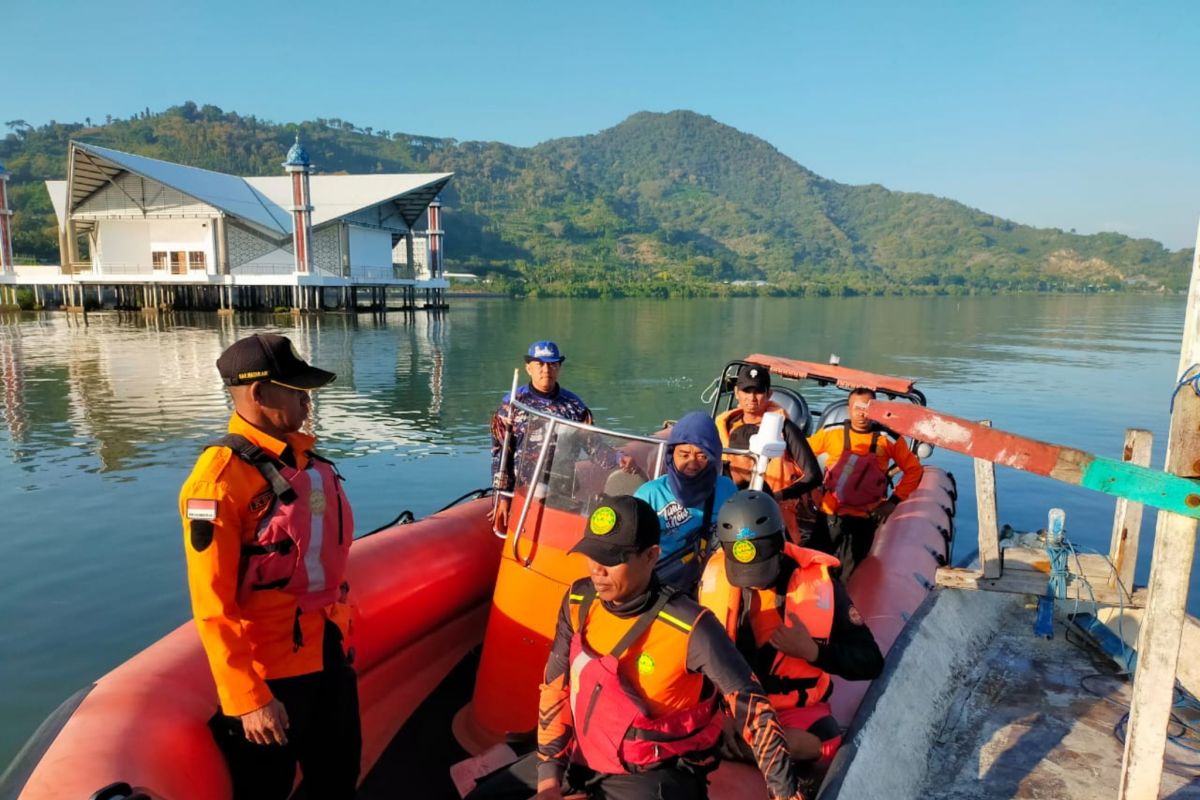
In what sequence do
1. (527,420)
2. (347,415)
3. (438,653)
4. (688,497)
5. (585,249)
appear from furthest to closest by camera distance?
(585,249), (347,415), (438,653), (527,420), (688,497)

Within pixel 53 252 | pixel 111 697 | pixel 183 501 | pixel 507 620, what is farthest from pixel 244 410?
pixel 53 252

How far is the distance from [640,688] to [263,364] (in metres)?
1.47

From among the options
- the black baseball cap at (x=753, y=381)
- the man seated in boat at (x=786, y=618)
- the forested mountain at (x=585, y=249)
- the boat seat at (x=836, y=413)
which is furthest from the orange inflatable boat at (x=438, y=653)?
the forested mountain at (x=585, y=249)

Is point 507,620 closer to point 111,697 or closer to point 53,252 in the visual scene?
point 111,697

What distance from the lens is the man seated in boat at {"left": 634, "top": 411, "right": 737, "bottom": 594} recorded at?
3.19 metres

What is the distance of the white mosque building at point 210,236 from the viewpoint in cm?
4381

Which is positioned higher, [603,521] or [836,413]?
[603,521]

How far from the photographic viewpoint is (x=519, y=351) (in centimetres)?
2891

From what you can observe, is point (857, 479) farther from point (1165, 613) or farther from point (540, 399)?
point (1165, 613)

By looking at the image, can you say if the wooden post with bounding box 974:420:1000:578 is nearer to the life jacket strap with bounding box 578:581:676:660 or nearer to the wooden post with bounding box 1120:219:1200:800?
the wooden post with bounding box 1120:219:1200:800

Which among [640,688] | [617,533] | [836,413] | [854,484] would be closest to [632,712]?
[640,688]

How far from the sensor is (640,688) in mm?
2143

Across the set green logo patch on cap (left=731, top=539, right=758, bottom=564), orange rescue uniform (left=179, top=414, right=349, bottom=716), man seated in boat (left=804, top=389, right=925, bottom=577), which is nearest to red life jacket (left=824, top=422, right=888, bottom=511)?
man seated in boat (left=804, top=389, right=925, bottom=577)

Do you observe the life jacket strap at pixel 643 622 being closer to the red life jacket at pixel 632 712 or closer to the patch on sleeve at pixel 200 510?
the red life jacket at pixel 632 712
